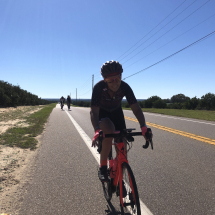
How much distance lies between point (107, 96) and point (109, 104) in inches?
5.4

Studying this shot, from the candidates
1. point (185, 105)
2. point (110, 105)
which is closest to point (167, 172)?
point (110, 105)

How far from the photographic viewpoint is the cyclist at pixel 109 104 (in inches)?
104

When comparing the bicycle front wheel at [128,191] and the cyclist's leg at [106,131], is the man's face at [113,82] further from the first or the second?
the bicycle front wheel at [128,191]

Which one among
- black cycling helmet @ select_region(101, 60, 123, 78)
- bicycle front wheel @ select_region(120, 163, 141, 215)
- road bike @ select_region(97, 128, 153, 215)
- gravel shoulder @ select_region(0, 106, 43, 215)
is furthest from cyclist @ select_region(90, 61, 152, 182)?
gravel shoulder @ select_region(0, 106, 43, 215)

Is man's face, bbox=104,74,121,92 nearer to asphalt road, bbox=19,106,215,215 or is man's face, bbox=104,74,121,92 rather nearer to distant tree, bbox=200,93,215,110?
asphalt road, bbox=19,106,215,215

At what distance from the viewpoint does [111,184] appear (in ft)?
9.14

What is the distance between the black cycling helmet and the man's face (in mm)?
46

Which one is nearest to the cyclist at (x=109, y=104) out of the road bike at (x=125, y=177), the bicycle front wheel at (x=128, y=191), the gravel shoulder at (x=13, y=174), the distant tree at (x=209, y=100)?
the road bike at (x=125, y=177)

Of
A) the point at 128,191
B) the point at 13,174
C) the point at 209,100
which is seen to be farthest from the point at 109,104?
the point at 209,100

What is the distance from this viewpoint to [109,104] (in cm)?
300

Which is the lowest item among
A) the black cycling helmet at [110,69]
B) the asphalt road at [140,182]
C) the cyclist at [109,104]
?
the asphalt road at [140,182]

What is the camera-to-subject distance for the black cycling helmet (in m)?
2.63

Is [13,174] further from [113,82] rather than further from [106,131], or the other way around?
[113,82]

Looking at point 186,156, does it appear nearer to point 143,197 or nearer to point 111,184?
point 143,197
